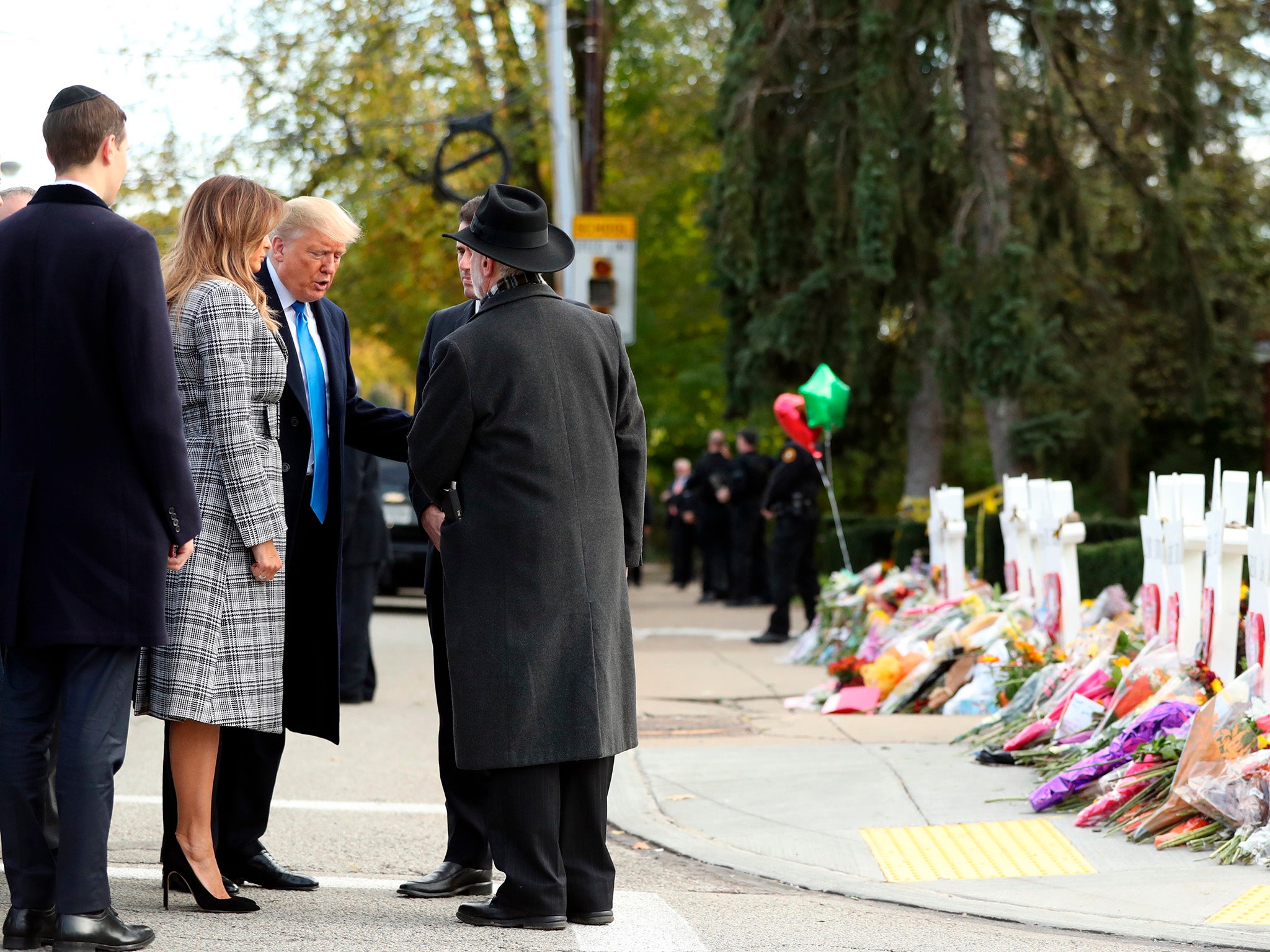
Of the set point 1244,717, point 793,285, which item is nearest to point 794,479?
point 793,285

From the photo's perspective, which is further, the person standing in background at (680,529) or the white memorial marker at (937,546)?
the person standing in background at (680,529)

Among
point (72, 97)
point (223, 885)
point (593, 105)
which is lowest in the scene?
point (223, 885)

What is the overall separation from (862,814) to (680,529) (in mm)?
15898

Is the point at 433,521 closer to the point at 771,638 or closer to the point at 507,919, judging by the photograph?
the point at 507,919

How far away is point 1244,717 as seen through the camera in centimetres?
546

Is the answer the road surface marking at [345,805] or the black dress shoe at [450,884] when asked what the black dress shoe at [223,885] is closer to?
the black dress shoe at [450,884]

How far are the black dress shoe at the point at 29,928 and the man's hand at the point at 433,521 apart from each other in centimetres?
131

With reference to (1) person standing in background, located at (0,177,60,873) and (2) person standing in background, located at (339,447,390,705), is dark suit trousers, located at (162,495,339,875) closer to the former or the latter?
(1) person standing in background, located at (0,177,60,873)

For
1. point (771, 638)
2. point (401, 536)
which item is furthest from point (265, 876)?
point (401, 536)

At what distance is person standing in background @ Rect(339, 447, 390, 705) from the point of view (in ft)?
30.5

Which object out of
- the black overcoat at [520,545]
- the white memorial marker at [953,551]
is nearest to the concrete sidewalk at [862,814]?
the black overcoat at [520,545]

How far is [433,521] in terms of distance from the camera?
4324 millimetres

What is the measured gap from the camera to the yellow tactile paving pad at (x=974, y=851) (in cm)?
512

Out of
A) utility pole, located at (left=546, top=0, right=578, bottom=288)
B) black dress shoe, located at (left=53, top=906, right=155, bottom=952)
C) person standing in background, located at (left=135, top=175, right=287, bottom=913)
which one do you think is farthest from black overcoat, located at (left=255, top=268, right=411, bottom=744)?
utility pole, located at (left=546, top=0, right=578, bottom=288)
